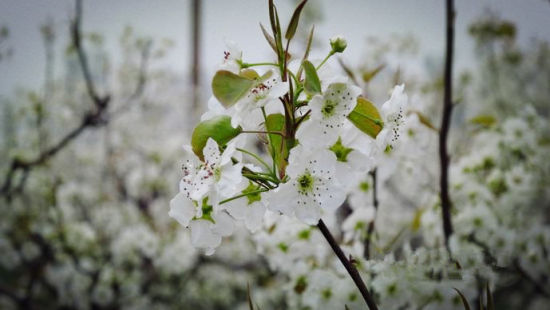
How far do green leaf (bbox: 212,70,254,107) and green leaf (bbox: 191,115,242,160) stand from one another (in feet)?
0.13

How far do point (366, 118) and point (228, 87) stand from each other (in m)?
0.16

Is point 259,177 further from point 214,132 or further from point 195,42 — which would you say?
point 195,42

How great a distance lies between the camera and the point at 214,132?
1.30 feet

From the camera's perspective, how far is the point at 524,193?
43.8 inches

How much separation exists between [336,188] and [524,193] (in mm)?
980

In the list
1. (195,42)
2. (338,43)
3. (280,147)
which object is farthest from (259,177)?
(195,42)

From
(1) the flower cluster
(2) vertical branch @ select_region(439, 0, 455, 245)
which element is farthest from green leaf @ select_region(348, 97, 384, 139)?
(2) vertical branch @ select_region(439, 0, 455, 245)

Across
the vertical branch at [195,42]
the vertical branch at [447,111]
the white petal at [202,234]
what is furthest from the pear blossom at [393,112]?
the vertical branch at [195,42]

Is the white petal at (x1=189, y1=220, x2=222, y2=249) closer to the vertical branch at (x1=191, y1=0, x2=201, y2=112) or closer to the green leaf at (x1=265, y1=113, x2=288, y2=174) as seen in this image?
the green leaf at (x1=265, y1=113, x2=288, y2=174)

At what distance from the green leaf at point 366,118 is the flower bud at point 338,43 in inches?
2.3

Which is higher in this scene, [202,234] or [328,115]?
[328,115]

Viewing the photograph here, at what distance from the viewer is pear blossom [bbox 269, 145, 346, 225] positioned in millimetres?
386

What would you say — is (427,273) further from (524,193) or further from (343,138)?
(524,193)

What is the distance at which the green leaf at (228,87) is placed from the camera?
1.20 feet
